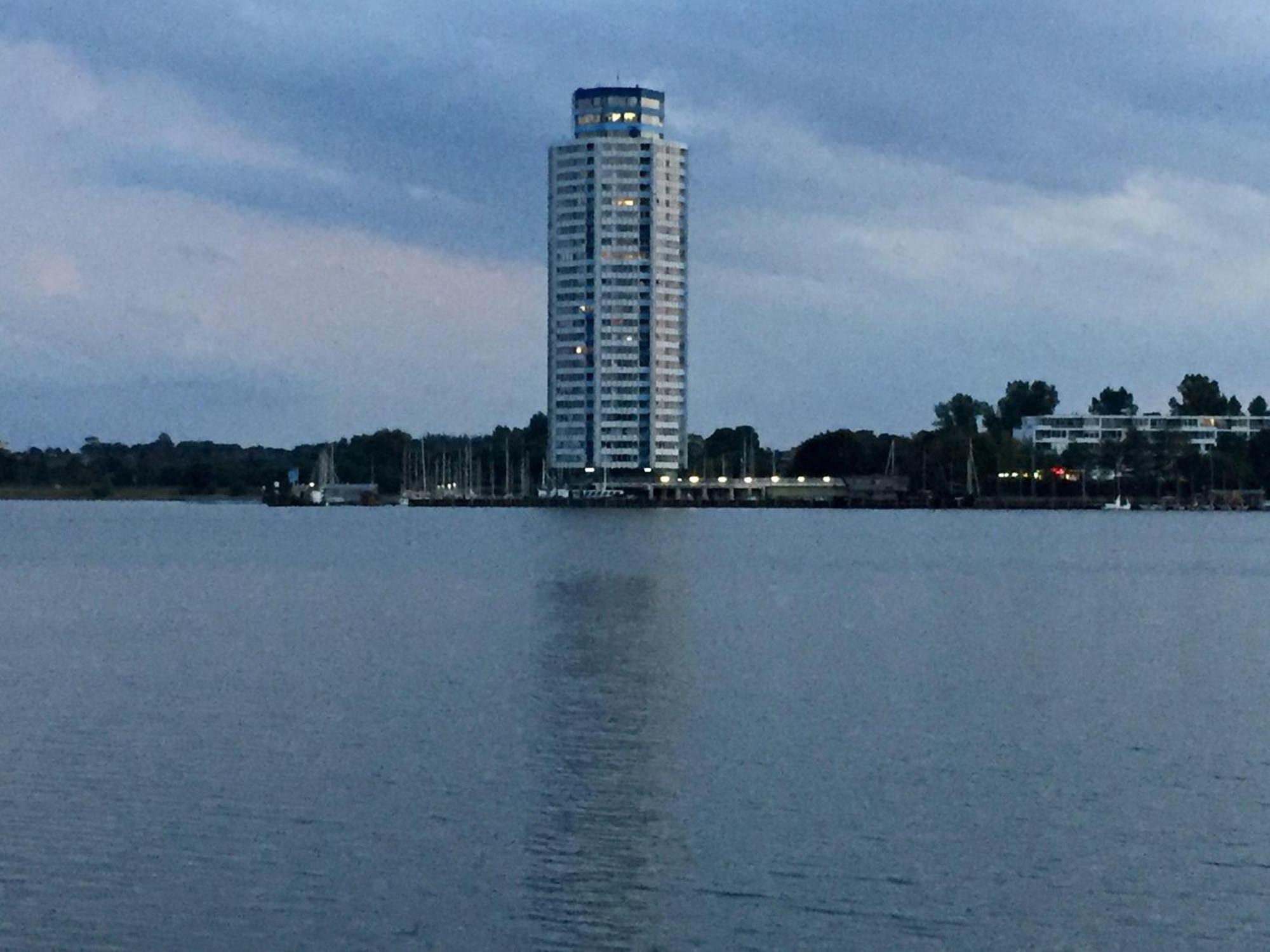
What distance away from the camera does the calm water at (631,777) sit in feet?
77.2

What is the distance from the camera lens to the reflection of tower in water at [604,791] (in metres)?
Result: 23.6

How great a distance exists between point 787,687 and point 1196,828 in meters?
17.2

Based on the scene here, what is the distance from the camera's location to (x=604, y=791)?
31266 mm

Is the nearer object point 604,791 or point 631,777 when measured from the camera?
point 604,791

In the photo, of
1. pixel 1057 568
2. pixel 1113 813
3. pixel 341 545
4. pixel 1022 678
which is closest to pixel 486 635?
pixel 1022 678

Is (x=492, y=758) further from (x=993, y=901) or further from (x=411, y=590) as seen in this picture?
(x=411, y=590)

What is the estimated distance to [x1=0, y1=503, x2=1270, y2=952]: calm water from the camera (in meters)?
23.5

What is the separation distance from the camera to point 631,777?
32438mm

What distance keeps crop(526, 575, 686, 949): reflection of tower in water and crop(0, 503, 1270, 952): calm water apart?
0.09 meters

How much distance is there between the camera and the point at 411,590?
80438 millimetres

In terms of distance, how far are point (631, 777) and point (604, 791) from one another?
4.11ft

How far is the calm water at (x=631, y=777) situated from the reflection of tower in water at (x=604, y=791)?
3.7 inches

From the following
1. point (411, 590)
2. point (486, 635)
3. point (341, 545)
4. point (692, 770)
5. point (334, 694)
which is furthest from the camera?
point (341, 545)

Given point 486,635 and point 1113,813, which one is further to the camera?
point 486,635
